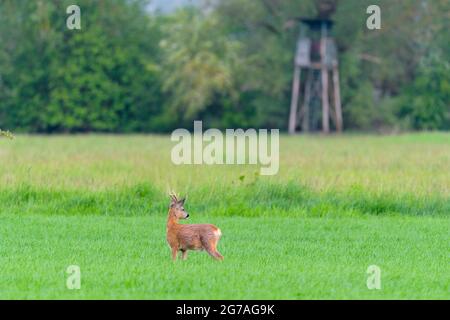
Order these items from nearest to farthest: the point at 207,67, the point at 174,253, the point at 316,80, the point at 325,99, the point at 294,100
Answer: the point at 174,253
the point at 325,99
the point at 294,100
the point at 316,80
the point at 207,67

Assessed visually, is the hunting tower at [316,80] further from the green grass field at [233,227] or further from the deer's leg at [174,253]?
the deer's leg at [174,253]

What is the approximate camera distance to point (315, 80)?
5181cm

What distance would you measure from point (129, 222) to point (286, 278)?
18.9 feet

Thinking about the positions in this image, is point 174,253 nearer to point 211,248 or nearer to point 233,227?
point 211,248

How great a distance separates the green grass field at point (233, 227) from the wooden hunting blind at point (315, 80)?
19.8 m

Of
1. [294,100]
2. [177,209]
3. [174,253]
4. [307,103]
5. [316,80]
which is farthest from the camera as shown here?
[316,80]

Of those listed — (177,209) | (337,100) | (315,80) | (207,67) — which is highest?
(207,67)

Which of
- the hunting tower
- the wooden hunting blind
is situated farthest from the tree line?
the wooden hunting blind

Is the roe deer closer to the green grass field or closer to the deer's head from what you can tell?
the deer's head

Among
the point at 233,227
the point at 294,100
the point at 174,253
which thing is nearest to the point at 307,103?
the point at 294,100

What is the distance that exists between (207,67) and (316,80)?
504 centimetres

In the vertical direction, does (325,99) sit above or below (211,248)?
above

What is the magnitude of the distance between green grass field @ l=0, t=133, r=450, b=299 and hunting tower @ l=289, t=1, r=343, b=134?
1977 cm

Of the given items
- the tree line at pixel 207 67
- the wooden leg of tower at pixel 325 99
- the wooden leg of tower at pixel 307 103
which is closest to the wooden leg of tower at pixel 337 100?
the wooden leg of tower at pixel 325 99
